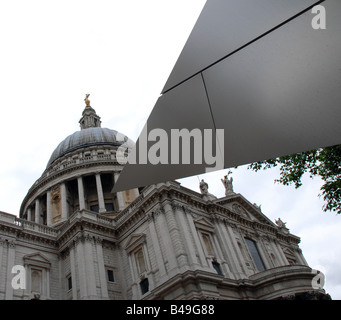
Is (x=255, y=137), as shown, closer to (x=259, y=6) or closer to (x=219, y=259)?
(x=259, y=6)

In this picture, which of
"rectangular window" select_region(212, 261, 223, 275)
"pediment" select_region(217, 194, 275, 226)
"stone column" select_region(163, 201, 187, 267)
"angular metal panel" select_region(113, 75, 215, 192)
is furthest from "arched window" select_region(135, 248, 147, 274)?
"angular metal panel" select_region(113, 75, 215, 192)

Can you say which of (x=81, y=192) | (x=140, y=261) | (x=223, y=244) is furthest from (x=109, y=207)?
(x=223, y=244)

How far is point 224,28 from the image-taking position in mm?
3564

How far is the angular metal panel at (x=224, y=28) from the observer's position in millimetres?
3316

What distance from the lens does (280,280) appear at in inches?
932

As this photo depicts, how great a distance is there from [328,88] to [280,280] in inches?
932

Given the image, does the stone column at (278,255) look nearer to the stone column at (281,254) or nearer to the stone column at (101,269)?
the stone column at (281,254)

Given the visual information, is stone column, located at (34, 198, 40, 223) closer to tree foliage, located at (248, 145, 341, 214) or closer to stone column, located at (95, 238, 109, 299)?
stone column, located at (95, 238, 109, 299)

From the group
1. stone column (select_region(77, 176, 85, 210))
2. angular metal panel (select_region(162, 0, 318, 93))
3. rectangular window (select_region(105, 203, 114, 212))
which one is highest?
stone column (select_region(77, 176, 85, 210))

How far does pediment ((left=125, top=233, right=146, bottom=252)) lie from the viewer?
2573 cm

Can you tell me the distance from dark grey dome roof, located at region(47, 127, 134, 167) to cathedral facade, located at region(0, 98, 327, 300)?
23.1 metres

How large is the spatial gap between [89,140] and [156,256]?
31.3 metres

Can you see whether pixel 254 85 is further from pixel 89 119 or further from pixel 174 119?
pixel 89 119
